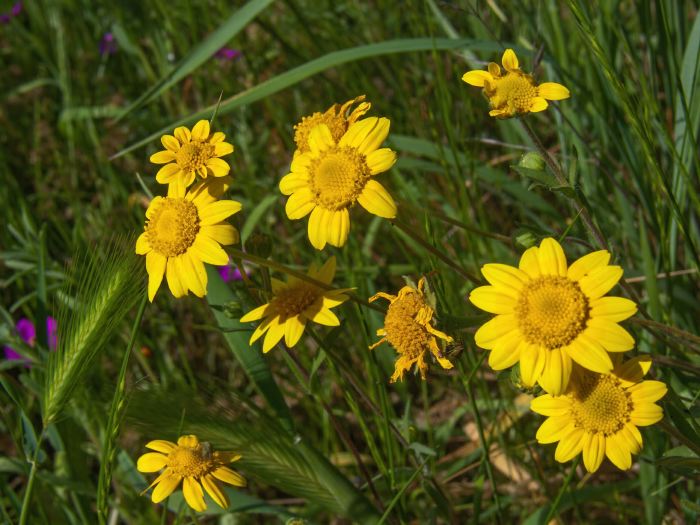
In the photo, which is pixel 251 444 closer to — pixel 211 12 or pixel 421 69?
pixel 421 69

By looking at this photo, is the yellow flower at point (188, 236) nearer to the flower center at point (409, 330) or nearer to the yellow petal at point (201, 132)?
the yellow petal at point (201, 132)

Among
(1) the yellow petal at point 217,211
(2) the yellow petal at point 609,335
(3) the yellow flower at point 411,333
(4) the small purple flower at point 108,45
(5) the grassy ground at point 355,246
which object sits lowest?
(5) the grassy ground at point 355,246

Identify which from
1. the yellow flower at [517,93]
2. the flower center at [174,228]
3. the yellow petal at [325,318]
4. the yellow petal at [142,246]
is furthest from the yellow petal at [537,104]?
the yellow petal at [142,246]

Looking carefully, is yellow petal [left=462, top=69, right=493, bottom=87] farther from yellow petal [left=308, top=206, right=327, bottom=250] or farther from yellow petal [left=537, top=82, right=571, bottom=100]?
yellow petal [left=308, top=206, right=327, bottom=250]

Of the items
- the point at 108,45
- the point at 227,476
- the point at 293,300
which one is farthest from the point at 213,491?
the point at 108,45

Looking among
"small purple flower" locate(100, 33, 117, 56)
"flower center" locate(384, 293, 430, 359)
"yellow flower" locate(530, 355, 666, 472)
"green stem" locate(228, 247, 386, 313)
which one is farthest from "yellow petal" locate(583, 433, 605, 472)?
"small purple flower" locate(100, 33, 117, 56)

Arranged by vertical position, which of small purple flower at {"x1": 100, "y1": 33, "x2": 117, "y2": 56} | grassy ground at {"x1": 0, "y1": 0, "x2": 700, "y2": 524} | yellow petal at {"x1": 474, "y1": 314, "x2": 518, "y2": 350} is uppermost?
yellow petal at {"x1": 474, "y1": 314, "x2": 518, "y2": 350}

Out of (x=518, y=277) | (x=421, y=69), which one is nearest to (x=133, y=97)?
(x=421, y=69)

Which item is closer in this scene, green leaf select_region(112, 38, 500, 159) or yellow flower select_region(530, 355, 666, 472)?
yellow flower select_region(530, 355, 666, 472)

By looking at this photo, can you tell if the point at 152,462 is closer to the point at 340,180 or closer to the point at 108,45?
the point at 340,180
